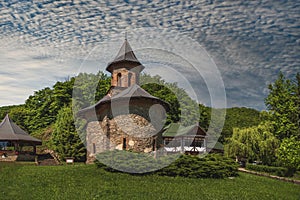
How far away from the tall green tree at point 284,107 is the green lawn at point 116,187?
A: 20639 millimetres

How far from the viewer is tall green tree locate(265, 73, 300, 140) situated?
117 feet

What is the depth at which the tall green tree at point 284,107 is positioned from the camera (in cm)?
3572

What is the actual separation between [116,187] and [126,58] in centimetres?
1769

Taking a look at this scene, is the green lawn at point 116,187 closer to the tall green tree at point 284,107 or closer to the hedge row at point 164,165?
the hedge row at point 164,165

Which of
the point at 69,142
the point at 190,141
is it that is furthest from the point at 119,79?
the point at 190,141

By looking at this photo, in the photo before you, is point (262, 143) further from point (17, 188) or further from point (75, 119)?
point (17, 188)

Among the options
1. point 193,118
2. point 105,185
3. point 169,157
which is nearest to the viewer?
point 105,185

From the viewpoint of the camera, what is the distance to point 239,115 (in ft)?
218

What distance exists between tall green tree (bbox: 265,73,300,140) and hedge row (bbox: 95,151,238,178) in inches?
784

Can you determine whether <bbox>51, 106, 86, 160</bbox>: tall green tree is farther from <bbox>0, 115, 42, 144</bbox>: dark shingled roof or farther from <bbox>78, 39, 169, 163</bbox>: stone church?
<bbox>78, 39, 169, 163</bbox>: stone church

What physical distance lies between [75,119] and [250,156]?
19.6 m

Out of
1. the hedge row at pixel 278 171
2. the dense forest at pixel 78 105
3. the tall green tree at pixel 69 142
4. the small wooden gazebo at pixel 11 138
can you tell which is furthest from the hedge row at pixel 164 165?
the dense forest at pixel 78 105

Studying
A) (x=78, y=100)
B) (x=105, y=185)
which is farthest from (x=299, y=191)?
(x=78, y=100)

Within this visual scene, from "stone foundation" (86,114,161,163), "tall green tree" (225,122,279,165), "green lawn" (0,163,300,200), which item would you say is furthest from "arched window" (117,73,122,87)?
"tall green tree" (225,122,279,165)
